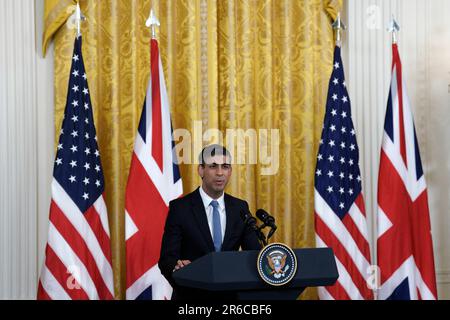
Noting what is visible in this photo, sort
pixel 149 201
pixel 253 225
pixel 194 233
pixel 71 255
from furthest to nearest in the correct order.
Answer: pixel 149 201 < pixel 71 255 < pixel 194 233 < pixel 253 225

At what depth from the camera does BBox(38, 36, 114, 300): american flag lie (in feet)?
17.6

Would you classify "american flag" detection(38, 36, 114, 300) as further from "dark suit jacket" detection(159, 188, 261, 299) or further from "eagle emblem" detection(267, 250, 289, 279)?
"eagle emblem" detection(267, 250, 289, 279)

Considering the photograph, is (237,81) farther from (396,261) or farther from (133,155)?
(396,261)

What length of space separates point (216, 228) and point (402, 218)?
2.16 metres

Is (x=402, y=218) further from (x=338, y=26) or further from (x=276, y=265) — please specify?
(x=276, y=265)

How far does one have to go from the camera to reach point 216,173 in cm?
399

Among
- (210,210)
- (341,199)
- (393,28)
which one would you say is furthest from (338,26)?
(210,210)

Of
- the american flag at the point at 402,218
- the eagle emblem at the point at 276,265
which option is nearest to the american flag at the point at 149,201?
the american flag at the point at 402,218

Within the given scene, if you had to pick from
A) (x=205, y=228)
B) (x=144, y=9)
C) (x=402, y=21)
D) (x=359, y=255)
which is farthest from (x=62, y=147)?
(x=402, y=21)

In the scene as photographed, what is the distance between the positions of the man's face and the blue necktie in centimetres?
7

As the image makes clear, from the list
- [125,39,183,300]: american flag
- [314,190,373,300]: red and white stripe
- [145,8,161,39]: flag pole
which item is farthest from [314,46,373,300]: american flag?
[145,8,161,39]: flag pole

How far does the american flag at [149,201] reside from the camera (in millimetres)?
5520

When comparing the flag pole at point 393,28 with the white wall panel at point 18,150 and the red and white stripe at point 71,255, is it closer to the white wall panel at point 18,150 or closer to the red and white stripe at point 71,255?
the red and white stripe at point 71,255
